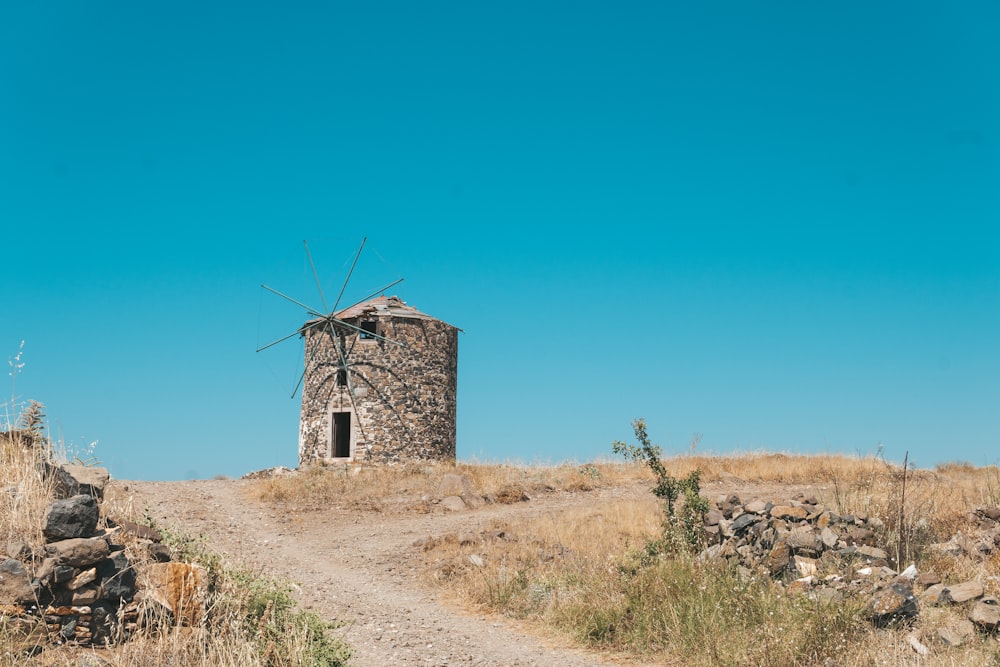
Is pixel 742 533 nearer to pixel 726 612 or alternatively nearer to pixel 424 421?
pixel 726 612

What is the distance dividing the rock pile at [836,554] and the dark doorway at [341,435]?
46.7ft

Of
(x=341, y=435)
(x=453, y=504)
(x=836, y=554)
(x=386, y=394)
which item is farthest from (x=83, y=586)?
(x=341, y=435)

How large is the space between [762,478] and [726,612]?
12.5m

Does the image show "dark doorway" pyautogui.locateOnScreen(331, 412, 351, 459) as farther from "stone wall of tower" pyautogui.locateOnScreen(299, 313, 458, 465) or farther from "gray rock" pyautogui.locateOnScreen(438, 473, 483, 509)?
"gray rock" pyautogui.locateOnScreen(438, 473, 483, 509)

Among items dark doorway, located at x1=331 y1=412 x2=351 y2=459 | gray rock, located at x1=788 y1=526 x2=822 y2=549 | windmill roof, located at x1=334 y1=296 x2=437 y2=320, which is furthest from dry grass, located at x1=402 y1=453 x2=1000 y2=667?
windmill roof, located at x1=334 y1=296 x2=437 y2=320

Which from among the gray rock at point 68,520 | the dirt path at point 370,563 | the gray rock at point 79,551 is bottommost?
the dirt path at point 370,563

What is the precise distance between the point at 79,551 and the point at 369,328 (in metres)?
17.9

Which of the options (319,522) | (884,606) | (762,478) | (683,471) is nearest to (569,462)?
(683,471)

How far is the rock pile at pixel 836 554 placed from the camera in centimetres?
752

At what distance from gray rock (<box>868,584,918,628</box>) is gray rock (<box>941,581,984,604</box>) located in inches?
22.0

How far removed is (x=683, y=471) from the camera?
19.9 meters

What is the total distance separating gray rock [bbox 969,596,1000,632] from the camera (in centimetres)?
708

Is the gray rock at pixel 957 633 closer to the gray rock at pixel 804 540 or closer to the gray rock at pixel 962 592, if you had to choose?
the gray rock at pixel 962 592

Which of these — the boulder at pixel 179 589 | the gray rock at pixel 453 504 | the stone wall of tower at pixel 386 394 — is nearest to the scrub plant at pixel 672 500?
the boulder at pixel 179 589
